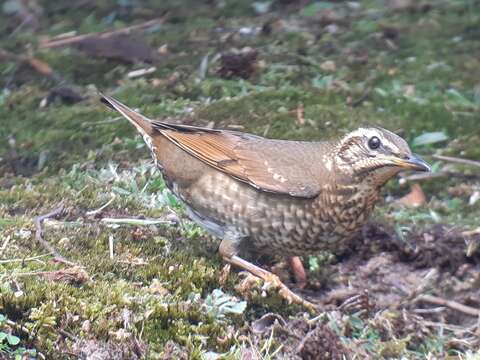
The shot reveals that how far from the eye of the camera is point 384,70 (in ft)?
28.9

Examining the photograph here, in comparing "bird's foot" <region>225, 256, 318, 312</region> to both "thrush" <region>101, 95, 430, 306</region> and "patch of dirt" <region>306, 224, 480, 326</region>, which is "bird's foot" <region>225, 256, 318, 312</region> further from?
"patch of dirt" <region>306, 224, 480, 326</region>

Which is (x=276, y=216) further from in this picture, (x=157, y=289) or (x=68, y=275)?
(x=68, y=275)

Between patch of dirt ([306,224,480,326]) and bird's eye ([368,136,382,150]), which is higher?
bird's eye ([368,136,382,150])

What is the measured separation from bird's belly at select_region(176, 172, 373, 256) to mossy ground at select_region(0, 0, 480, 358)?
9.7 inches

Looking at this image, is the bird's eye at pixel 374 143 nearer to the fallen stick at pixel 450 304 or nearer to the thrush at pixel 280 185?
the thrush at pixel 280 185

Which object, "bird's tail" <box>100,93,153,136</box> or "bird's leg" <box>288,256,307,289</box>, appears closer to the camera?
"bird's leg" <box>288,256,307,289</box>

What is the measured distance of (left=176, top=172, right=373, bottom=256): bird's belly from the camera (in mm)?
5512

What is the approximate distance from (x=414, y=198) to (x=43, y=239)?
289 centimetres

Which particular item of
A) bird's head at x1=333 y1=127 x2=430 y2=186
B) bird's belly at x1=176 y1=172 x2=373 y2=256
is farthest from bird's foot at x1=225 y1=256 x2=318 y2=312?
bird's head at x1=333 y1=127 x2=430 y2=186

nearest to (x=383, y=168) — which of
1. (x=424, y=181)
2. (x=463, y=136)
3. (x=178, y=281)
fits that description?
(x=178, y=281)

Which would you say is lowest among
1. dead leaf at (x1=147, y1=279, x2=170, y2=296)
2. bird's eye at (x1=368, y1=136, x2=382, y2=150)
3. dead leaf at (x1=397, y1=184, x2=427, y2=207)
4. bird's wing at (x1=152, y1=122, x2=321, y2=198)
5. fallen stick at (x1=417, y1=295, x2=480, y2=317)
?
dead leaf at (x1=397, y1=184, x2=427, y2=207)

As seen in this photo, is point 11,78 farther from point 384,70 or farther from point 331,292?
point 331,292

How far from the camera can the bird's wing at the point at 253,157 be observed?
561cm

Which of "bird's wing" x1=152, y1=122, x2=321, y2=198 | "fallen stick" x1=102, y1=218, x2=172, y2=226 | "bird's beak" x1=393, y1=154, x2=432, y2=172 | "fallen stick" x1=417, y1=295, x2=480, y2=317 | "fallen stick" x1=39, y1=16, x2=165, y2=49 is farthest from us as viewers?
"fallen stick" x1=39, y1=16, x2=165, y2=49
